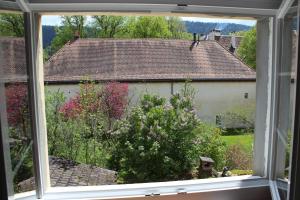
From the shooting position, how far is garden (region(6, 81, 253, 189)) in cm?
259

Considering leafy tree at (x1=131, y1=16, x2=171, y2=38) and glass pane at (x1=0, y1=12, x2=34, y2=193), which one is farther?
leafy tree at (x1=131, y1=16, x2=171, y2=38)

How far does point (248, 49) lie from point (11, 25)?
177 cm

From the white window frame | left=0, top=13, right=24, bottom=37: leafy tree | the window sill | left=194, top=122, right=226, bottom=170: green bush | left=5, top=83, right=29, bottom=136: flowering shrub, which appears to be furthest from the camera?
left=194, top=122, right=226, bottom=170: green bush

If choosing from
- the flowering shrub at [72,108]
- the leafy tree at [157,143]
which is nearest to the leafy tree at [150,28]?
the leafy tree at [157,143]

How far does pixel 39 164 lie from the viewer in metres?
1.82

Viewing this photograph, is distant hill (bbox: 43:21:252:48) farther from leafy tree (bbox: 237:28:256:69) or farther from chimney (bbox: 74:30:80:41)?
chimney (bbox: 74:30:80:41)

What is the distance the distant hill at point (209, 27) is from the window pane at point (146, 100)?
2 centimetres

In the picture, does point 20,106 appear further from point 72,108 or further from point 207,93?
point 207,93

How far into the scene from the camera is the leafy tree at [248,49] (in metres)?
2.33

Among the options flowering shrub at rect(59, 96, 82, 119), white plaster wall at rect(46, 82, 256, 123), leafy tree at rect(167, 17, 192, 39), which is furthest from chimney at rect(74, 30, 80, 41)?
leafy tree at rect(167, 17, 192, 39)

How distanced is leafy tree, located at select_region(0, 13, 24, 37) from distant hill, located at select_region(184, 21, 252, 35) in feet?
4.00

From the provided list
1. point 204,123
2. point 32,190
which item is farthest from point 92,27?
point 32,190

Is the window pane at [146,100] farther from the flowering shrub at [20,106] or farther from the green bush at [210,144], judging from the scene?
the flowering shrub at [20,106]

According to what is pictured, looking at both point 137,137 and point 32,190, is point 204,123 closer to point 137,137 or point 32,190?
point 137,137
